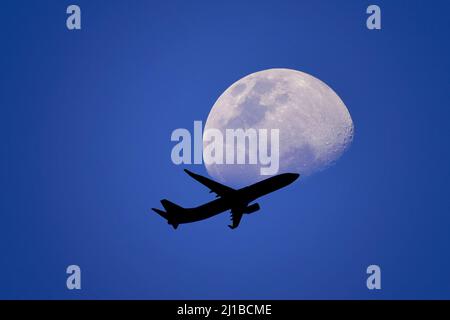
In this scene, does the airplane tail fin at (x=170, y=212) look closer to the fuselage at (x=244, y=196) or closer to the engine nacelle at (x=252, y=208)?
the fuselage at (x=244, y=196)

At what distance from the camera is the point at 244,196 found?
253 feet

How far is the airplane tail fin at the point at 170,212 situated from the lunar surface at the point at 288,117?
566 cm

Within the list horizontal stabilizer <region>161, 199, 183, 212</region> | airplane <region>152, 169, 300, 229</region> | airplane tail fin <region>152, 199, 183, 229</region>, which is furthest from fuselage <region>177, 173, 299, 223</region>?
airplane tail fin <region>152, 199, 183, 229</region>

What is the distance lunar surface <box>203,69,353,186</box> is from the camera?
83250mm

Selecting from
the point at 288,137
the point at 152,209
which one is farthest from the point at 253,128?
the point at 152,209

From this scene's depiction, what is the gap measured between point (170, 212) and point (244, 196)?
12.2 m

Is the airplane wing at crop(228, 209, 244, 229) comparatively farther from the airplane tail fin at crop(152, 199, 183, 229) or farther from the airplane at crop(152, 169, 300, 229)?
the airplane tail fin at crop(152, 199, 183, 229)

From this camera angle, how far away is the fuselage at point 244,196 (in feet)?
250

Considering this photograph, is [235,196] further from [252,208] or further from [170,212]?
[170,212]

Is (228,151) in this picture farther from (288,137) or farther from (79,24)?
(79,24)

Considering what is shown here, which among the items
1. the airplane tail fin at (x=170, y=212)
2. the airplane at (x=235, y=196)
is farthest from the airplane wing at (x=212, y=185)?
the airplane tail fin at (x=170, y=212)

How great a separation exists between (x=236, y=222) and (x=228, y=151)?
8.05 meters

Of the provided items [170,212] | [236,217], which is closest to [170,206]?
[170,212]

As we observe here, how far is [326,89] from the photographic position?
8762cm
